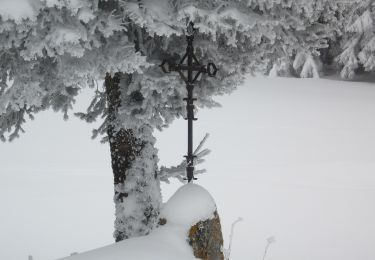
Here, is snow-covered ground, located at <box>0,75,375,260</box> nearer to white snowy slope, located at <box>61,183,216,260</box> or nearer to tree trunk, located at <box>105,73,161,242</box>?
tree trunk, located at <box>105,73,161,242</box>

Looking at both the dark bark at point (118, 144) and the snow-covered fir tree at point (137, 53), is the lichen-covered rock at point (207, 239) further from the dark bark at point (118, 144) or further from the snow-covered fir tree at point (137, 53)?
the dark bark at point (118, 144)

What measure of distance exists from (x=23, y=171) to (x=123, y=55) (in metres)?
10.6

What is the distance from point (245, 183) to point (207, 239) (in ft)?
29.8

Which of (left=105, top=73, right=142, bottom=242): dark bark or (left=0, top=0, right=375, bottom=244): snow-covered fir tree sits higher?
(left=0, top=0, right=375, bottom=244): snow-covered fir tree

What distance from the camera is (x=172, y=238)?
12.2 ft

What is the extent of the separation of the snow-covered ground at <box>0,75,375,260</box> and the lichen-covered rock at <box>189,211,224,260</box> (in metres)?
4.92

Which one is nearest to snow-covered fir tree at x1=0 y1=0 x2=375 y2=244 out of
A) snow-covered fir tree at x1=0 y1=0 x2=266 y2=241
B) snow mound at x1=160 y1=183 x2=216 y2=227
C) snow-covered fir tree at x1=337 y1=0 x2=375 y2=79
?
snow-covered fir tree at x1=0 y1=0 x2=266 y2=241

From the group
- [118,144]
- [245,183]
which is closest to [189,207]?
[118,144]

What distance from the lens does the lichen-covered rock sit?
380cm

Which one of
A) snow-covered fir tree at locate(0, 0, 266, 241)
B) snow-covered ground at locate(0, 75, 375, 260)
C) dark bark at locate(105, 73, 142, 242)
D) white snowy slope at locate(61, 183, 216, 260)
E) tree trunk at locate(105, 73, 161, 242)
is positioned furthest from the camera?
snow-covered ground at locate(0, 75, 375, 260)

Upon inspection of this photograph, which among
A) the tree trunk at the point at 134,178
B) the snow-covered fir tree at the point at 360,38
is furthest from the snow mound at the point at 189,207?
the snow-covered fir tree at the point at 360,38

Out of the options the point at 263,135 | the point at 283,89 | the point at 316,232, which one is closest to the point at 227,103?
the point at 283,89

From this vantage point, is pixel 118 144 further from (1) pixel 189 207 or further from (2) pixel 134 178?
(1) pixel 189 207

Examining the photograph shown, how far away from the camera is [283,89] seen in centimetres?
2795
